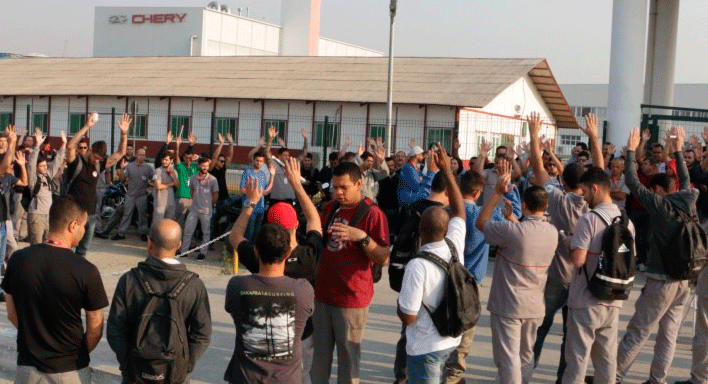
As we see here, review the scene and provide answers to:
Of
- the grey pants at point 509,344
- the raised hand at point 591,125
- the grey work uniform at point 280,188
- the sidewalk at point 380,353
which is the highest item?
the raised hand at point 591,125

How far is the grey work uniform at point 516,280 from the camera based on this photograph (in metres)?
6.84

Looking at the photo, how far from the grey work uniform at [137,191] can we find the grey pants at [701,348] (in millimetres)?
11155

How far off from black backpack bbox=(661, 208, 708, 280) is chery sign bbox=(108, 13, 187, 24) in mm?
64503

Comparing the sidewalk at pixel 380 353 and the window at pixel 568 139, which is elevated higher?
the window at pixel 568 139

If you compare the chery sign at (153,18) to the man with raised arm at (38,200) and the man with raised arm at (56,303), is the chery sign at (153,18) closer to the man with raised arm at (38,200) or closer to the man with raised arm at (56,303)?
the man with raised arm at (38,200)

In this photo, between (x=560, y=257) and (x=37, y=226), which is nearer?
(x=560, y=257)

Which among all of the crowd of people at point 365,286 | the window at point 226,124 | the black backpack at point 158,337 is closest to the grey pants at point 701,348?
the crowd of people at point 365,286

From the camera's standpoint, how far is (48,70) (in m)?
43.2

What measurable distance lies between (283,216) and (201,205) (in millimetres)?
9720

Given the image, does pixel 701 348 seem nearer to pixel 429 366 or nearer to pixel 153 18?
pixel 429 366

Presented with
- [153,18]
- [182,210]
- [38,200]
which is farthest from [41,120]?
[153,18]

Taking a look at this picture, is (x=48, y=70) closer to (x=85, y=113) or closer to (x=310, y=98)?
(x=85, y=113)

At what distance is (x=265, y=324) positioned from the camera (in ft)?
16.5

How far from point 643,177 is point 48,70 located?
118 feet
